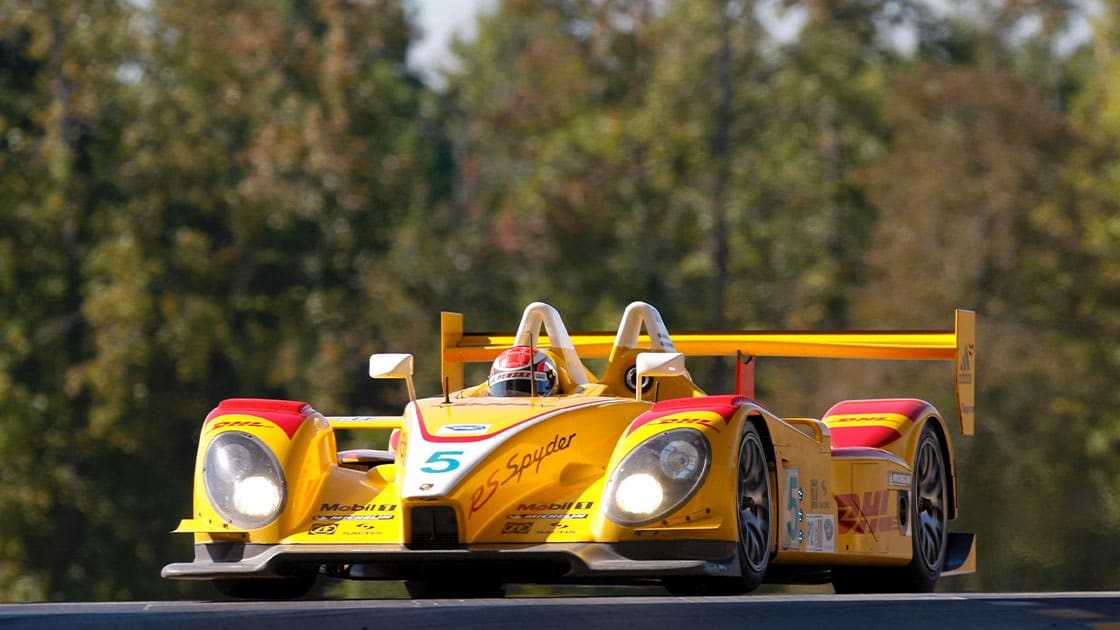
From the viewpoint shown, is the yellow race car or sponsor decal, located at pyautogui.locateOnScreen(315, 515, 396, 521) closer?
the yellow race car

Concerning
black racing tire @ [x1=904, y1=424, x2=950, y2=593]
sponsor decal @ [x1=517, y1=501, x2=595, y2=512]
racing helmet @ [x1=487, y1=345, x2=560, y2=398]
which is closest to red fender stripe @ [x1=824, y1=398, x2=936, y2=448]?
black racing tire @ [x1=904, y1=424, x2=950, y2=593]

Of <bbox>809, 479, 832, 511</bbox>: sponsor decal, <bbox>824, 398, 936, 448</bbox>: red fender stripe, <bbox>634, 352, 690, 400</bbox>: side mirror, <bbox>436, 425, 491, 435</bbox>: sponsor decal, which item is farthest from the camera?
<bbox>824, 398, 936, 448</bbox>: red fender stripe

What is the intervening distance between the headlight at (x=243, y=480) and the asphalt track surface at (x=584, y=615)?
1866mm

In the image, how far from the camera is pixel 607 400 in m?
10.4

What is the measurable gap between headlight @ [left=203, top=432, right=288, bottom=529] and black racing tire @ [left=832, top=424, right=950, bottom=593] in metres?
3.59

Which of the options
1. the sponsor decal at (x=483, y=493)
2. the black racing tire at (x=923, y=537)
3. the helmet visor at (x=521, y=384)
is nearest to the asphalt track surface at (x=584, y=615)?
the sponsor decal at (x=483, y=493)

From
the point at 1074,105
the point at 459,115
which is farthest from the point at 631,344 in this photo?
the point at 459,115

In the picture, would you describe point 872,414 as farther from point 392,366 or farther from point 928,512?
point 392,366

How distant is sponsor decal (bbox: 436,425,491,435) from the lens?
387 inches

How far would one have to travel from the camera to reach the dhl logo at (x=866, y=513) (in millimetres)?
11391

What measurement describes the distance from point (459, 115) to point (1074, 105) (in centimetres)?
1584

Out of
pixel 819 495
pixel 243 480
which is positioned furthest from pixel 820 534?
pixel 243 480

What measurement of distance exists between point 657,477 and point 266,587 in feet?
7.53

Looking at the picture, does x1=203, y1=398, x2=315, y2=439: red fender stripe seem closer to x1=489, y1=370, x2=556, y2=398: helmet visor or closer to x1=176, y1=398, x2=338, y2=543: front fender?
x1=176, y1=398, x2=338, y2=543: front fender
